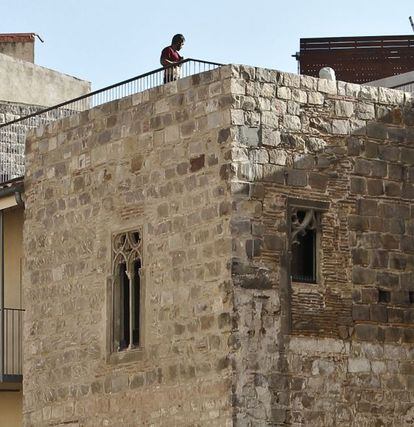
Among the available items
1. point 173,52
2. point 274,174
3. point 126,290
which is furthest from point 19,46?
point 274,174

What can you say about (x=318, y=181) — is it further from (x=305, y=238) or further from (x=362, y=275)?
(x=362, y=275)

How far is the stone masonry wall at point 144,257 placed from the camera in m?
21.7

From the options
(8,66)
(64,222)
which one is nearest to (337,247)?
(64,222)

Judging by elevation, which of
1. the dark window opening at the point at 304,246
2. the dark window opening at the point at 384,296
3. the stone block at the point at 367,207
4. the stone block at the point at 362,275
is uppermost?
the stone block at the point at 367,207

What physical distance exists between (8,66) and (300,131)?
1147 centimetres

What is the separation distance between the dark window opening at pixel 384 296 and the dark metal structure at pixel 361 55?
448 inches

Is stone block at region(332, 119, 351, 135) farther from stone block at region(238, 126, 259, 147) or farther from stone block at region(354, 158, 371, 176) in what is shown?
stone block at region(238, 126, 259, 147)

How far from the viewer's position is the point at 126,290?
23109 mm

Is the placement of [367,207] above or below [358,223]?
above

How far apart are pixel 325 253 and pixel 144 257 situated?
219 centimetres

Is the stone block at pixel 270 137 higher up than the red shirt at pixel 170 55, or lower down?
lower down

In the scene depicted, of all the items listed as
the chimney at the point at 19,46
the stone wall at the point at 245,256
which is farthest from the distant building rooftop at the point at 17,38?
the stone wall at the point at 245,256

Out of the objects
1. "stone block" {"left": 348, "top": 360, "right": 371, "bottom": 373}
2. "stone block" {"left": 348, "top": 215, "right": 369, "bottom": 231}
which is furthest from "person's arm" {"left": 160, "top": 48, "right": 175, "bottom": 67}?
"stone block" {"left": 348, "top": 360, "right": 371, "bottom": 373}

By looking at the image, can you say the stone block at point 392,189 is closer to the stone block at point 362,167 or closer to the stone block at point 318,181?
the stone block at point 362,167
